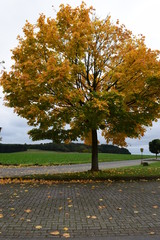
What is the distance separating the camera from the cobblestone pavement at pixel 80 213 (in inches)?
231

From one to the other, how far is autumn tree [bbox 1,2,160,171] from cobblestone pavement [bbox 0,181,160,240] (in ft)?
14.0

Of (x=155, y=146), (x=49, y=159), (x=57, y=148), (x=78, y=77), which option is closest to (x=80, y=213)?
(x=78, y=77)

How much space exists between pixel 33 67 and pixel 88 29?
3982 mm

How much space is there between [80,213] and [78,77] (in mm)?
9815

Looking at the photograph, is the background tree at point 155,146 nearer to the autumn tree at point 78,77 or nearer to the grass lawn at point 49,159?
the grass lawn at point 49,159

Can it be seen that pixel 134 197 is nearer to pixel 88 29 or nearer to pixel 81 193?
pixel 81 193

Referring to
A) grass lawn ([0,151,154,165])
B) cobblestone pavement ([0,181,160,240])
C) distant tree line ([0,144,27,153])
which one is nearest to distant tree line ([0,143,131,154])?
distant tree line ([0,144,27,153])

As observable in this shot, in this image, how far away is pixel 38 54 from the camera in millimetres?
15000

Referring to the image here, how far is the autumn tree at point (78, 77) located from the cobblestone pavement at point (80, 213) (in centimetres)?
426

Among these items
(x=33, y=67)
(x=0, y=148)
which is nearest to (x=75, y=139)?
(x=33, y=67)

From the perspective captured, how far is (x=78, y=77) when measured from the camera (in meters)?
15.9

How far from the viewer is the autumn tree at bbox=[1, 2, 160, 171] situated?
44.8 ft

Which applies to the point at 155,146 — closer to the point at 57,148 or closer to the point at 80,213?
the point at 57,148

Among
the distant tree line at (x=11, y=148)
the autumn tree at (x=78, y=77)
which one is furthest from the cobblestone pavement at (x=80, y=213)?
the distant tree line at (x=11, y=148)
